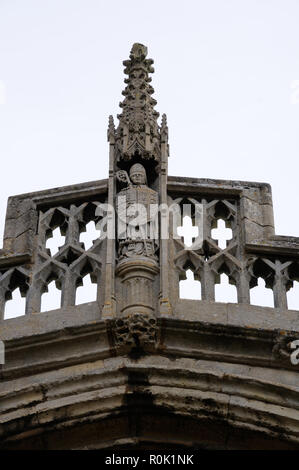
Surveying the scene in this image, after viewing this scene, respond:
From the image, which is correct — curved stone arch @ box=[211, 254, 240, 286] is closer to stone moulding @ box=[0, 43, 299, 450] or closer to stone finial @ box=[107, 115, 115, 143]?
stone moulding @ box=[0, 43, 299, 450]

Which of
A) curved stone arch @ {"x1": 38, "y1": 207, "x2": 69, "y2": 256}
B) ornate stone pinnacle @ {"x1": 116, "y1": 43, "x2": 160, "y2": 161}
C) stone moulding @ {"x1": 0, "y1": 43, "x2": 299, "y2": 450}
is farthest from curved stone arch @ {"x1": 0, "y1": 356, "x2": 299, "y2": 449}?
ornate stone pinnacle @ {"x1": 116, "y1": 43, "x2": 160, "y2": 161}

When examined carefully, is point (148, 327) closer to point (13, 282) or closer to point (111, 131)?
point (13, 282)

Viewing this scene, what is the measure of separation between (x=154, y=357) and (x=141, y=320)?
0.36 metres

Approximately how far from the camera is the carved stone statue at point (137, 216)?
13.7 meters

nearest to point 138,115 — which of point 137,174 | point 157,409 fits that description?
point 137,174

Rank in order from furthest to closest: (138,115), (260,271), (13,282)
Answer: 1. (138,115)
2. (13,282)
3. (260,271)

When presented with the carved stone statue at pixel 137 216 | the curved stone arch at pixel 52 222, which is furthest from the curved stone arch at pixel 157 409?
the curved stone arch at pixel 52 222

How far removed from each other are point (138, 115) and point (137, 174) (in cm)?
74

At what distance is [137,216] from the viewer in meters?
14.0

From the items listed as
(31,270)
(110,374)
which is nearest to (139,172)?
(31,270)

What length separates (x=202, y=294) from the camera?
13562mm

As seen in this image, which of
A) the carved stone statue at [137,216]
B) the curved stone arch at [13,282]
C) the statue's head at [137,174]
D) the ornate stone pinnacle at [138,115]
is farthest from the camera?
the ornate stone pinnacle at [138,115]

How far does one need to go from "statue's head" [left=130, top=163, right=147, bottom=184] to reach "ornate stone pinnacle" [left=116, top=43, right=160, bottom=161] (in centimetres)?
11

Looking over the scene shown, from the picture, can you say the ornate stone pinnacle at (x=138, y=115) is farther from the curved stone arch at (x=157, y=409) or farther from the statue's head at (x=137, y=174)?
the curved stone arch at (x=157, y=409)
